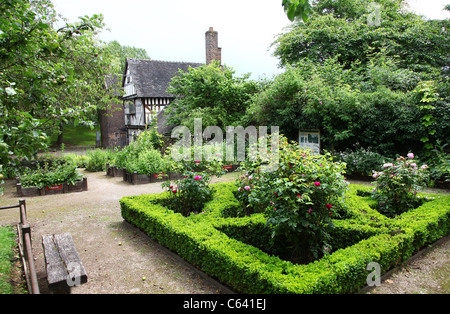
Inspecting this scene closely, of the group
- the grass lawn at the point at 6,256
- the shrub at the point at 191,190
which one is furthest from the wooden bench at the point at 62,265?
the shrub at the point at 191,190

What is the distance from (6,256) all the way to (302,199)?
497 cm

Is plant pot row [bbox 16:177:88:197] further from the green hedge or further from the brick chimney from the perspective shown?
the brick chimney

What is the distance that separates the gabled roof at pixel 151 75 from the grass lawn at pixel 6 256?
17.8m

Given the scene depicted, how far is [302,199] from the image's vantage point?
3939 mm

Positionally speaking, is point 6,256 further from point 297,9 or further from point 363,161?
point 363,161

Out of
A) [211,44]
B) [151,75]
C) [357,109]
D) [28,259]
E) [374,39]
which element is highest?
[211,44]

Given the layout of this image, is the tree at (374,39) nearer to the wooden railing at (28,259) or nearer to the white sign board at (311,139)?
the white sign board at (311,139)

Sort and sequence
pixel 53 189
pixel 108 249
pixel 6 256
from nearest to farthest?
1. pixel 6 256
2. pixel 108 249
3. pixel 53 189

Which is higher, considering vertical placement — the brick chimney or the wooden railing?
the brick chimney

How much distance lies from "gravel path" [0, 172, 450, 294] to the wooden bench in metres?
0.50

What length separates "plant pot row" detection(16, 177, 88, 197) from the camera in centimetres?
988

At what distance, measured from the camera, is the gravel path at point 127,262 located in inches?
159

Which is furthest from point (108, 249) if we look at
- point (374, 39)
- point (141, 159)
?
point (374, 39)

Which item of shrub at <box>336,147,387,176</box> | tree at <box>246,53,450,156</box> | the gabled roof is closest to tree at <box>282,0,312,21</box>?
shrub at <box>336,147,387,176</box>
